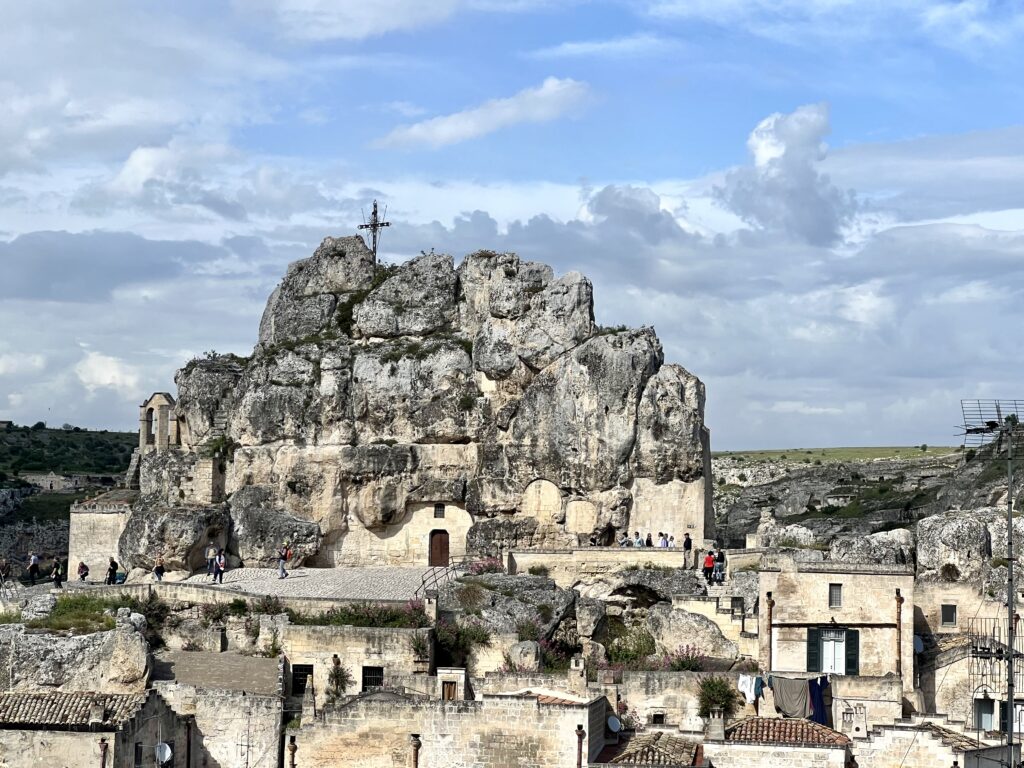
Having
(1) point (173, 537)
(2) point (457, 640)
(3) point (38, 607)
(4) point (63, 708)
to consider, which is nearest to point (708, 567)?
(2) point (457, 640)

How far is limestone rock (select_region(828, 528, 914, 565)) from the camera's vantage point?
64250mm

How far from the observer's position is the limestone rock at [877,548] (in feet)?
211

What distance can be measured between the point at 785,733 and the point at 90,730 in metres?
17.2

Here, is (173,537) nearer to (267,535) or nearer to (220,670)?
(267,535)

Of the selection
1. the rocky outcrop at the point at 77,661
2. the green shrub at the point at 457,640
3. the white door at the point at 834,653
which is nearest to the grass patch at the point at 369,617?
the green shrub at the point at 457,640

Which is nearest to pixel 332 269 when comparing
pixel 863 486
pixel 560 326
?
pixel 560 326

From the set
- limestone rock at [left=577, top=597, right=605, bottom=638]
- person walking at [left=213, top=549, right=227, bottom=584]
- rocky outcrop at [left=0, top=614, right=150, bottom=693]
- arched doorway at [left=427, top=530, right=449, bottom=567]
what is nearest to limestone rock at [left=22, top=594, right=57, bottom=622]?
rocky outcrop at [left=0, top=614, right=150, bottom=693]

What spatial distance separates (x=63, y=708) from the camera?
50062mm

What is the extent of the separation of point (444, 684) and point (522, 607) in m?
8.81

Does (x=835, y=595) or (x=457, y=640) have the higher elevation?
(x=835, y=595)

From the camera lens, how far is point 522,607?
61.6 m

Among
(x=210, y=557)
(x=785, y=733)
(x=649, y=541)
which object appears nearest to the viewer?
(x=785, y=733)

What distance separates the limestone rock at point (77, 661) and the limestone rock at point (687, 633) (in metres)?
15.7

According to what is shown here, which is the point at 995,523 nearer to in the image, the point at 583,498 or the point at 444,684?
the point at 583,498
